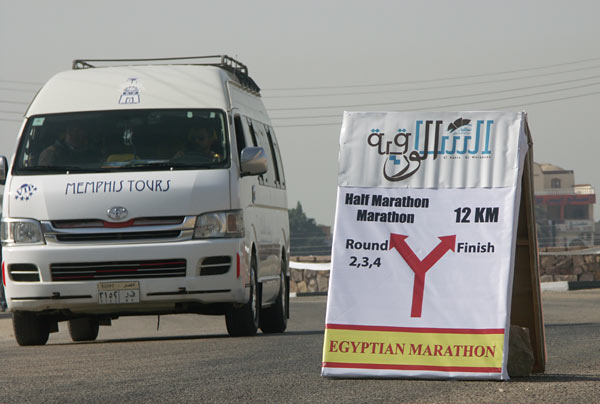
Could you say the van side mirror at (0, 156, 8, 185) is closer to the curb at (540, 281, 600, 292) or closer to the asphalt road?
the asphalt road

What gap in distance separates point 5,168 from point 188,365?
3882 millimetres

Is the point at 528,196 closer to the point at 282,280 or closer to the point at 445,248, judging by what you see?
the point at 445,248

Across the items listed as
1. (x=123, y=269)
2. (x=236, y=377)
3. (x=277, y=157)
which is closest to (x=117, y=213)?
(x=123, y=269)

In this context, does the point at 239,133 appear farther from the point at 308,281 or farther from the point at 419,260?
the point at 308,281

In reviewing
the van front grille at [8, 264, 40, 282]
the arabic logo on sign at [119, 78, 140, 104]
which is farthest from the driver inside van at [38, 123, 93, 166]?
the van front grille at [8, 264, 40, 282]

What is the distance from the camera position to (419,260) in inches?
311

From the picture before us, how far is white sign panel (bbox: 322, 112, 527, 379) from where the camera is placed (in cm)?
773

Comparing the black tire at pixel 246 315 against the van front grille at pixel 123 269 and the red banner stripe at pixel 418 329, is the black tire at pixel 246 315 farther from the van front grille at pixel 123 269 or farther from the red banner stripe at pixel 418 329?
the red banner stripe at pixel 418 329

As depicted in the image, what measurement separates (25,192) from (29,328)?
1.65m

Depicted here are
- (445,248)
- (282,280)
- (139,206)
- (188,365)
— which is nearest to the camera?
(445,248)

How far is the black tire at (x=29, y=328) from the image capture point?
13.0 meters

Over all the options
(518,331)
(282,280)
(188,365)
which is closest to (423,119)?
(518,331)

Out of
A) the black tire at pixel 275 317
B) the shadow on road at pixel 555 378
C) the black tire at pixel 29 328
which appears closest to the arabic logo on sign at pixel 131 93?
the black tire at pixel 29 328

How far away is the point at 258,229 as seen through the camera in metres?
13.5
